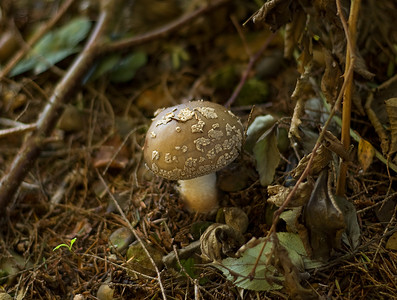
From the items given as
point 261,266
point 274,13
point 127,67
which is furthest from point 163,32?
point 261,266

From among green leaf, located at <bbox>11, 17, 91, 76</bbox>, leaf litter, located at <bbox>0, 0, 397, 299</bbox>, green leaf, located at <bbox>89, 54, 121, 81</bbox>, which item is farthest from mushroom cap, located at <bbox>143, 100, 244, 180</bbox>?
green leaf, located at <bbox>11, 17, 91, 76</bbox>

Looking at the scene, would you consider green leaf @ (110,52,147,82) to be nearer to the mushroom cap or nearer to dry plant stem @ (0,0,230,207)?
dry plant stem @ (0,0,230,207)

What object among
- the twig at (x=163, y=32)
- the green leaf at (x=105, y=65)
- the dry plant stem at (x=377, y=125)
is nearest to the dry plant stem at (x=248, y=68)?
the twig at (x=163, y=32)

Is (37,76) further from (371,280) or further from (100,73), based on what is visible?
(371,280)

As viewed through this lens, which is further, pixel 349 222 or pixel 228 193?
pixel 228 193

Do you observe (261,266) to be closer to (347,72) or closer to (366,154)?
(366,154)

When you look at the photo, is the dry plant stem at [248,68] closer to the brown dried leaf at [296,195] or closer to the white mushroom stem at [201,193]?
the white mushroom stem at [201,193]
